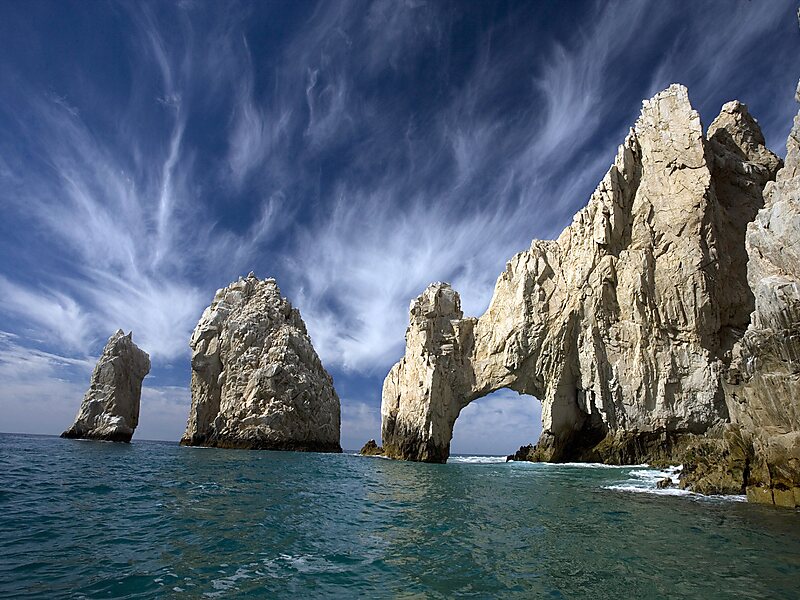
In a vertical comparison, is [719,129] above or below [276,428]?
above

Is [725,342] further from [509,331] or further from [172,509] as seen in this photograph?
[172,509]

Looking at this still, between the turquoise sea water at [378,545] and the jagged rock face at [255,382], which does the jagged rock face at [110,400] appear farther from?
the turquoise sea water at [378,545]

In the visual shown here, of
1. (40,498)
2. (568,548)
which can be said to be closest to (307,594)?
(568,548)

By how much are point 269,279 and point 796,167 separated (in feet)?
250

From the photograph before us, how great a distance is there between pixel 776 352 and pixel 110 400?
261ft

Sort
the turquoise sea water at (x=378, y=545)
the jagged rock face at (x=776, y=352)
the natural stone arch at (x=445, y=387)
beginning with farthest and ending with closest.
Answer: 1. the natural stone arch at (x=445, y=387)
2. the jagged rock face at (x=776, y=352)
3. the turquoise sea water at (x=378, y=545)

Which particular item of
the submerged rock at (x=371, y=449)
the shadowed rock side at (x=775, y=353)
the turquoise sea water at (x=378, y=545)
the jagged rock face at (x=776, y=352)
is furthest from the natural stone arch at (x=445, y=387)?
the jagged rock face at (x=776, y=352)

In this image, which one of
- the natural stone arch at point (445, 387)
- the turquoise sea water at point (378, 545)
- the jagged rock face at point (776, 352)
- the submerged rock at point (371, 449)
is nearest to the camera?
the turquoise sea water at point (378, 545)

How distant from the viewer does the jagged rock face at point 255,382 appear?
2657 inches

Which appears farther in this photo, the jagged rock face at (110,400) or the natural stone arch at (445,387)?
the jagged rock face at (110,400)

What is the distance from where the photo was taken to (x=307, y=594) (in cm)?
727

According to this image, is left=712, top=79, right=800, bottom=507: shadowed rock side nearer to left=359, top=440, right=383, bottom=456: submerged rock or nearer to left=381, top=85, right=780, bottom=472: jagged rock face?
left=381, top=85, right=780, bottom=472: jagged rock face

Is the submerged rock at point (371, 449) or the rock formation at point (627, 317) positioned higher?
the rock formation at point (627, 317)

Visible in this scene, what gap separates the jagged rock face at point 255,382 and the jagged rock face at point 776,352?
60.6 m
